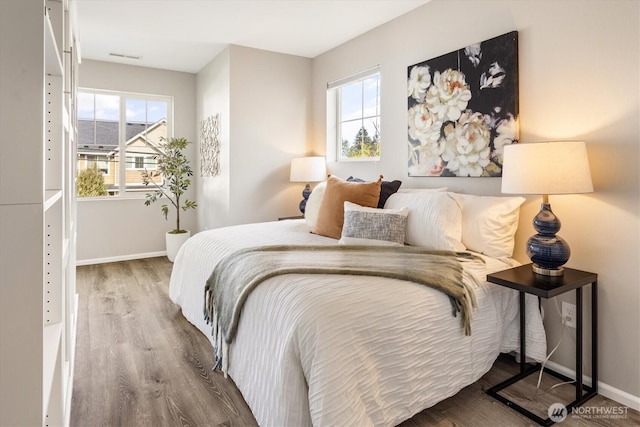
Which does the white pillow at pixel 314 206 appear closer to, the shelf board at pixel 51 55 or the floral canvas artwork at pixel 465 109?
the floral canvas artwork at pixel 465 109

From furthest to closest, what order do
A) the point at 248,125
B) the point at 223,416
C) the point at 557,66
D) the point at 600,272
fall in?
the point at 248,125 → the point at 557,66 → the point at 600,272 → the point at 223,416

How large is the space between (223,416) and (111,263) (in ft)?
12.4

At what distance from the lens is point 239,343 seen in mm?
1906

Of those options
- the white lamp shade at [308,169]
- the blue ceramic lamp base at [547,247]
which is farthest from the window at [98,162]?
the blue ceramic lamp base at [547,247]

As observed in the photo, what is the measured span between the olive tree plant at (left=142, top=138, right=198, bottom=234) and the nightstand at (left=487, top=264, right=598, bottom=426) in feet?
13.3

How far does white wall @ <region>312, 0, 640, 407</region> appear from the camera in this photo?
192cm

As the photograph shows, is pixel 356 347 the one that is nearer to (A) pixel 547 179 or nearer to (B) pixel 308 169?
(A) pixel 547 179

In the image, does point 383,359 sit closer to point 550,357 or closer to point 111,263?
point 550,357

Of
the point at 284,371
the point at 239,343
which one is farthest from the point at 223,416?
the point at 284,371

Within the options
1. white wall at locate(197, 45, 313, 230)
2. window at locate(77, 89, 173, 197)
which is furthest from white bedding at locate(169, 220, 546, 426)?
window at locate(77, 89, 173, 197)

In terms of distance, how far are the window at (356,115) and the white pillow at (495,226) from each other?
1532 millimetres

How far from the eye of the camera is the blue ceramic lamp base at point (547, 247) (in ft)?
6.42

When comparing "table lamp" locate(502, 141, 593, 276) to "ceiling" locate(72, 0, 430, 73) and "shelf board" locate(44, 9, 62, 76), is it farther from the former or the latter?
"shelf board" locate(44, 9, 62, 76)

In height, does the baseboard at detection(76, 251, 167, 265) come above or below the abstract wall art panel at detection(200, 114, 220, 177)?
below
